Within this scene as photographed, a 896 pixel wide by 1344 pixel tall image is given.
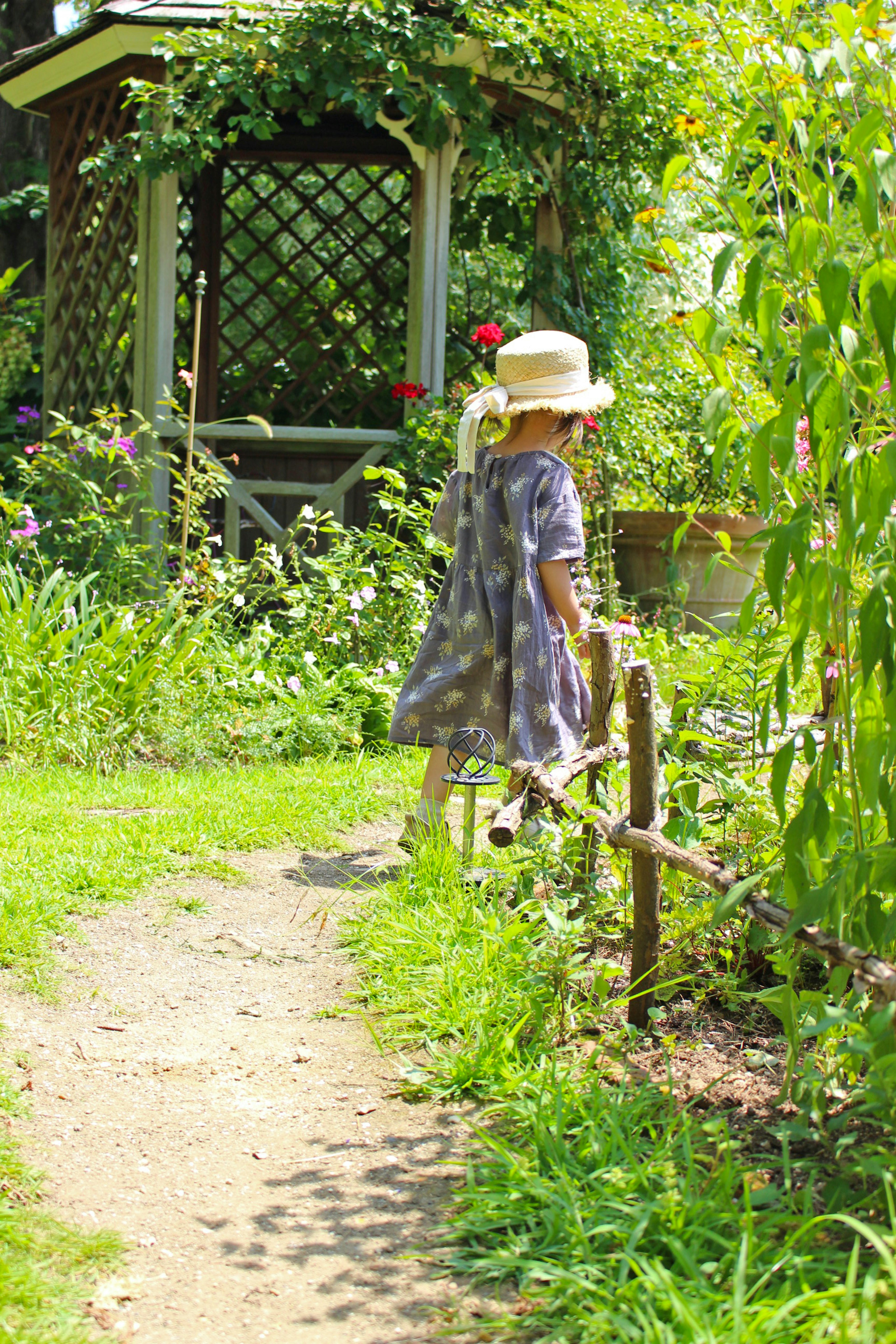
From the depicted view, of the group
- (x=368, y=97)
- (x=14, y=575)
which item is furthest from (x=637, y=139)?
(x=14, y=575)

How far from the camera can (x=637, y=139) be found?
6789mm

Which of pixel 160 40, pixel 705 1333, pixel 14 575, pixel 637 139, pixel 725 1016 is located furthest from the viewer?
pixel 637 139

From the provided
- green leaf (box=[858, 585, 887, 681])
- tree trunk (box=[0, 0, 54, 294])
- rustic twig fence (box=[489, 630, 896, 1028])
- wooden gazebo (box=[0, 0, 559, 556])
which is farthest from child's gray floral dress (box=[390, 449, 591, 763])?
tree trunk (box=[0, 0, 54, 294])

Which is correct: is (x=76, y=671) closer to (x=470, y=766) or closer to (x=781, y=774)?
(x=470, y=766)

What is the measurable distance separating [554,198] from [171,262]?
88.3 inches

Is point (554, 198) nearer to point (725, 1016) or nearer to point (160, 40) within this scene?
point (160, 40)

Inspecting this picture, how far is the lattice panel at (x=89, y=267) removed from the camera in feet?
22.1

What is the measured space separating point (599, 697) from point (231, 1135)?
4.06 ft

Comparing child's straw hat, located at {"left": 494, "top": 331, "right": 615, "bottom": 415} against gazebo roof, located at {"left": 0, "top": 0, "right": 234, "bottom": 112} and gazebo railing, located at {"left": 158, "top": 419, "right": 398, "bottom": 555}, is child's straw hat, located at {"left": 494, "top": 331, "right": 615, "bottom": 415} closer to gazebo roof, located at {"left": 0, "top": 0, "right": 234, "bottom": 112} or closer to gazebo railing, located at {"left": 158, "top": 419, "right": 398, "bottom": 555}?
gazebo railing, located at {"left": 158, "top": 419, "right": 398, "bottom": 555}

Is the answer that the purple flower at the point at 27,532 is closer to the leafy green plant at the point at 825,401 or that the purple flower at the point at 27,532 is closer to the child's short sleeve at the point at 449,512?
the child's short sleeve at the point at 449,512

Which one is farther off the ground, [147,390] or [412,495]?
[147,390]

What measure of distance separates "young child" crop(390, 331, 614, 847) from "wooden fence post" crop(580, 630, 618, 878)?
0.23m

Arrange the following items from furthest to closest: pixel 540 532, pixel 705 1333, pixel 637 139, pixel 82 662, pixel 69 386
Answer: pixel 69 386
pixel 637 139
pixel 82 662
pixel 540 532
pixel 705 1333

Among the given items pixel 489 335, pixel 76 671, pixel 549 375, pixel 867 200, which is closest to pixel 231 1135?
pixel 867 200
